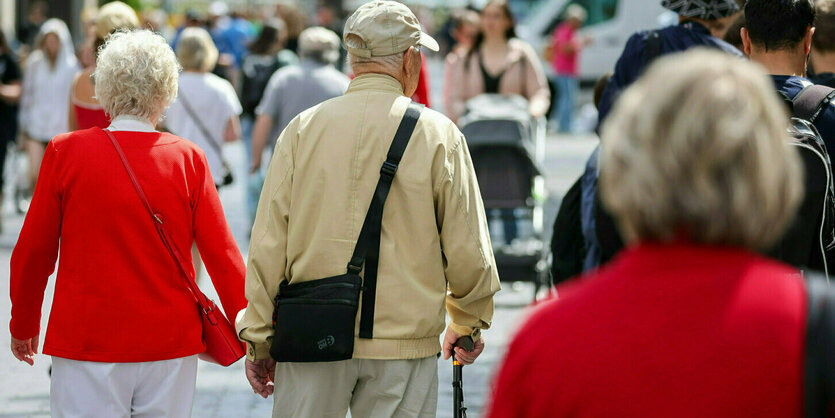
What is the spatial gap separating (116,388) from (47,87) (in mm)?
8747

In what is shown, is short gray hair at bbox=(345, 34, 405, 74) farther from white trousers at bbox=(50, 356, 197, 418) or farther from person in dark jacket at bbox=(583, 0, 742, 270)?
person in dark jacket at bbox=(583, 0, 742, 270)

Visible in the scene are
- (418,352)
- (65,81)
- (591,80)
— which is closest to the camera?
(418,352)

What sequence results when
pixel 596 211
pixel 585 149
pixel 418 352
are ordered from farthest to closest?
pixel 585 149 < pixel 596 211 < pixel 418 352

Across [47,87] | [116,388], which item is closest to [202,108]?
[116,388]

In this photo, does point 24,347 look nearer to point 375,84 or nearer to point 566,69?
point 375,84

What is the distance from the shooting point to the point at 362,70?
3.67 m

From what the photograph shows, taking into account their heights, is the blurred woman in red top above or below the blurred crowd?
above

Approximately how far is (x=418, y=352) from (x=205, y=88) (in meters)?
4.53

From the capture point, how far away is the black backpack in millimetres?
→ 3555

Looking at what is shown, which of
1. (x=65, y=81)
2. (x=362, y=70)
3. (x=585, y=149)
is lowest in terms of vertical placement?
(x=585, y=149)

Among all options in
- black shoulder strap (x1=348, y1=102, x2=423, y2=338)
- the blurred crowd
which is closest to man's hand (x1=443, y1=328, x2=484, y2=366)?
black shoulder strap (x1=348, y1=102, x2=423, y2=338)

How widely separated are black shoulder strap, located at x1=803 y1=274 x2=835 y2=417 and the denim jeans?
21212 mm

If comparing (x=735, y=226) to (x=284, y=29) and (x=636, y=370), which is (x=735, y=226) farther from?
(x=284, y=29)

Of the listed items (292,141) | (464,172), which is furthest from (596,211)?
(292,141)
